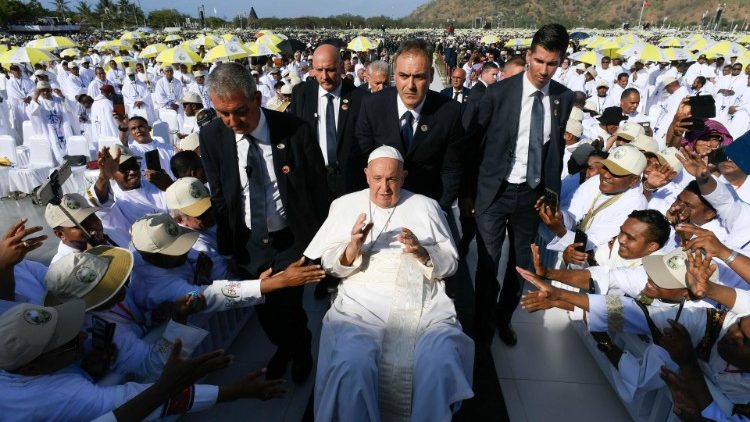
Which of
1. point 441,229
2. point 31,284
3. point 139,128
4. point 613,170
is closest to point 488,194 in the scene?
point 441,229

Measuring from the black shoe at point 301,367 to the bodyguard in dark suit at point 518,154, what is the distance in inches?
57.6

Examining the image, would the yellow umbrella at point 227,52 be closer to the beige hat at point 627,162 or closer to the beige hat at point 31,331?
the beige hat at point 627,162

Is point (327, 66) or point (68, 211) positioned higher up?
point (327, 66)

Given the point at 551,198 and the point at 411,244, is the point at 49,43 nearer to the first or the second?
the point at 411,244

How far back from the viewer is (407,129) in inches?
127

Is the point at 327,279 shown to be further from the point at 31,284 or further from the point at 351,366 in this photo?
the point at 31,284

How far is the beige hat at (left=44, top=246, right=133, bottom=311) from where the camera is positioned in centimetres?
232

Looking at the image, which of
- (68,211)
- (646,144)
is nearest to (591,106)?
(646,144)

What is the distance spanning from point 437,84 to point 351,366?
18.9 m

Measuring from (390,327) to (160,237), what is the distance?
1.61m

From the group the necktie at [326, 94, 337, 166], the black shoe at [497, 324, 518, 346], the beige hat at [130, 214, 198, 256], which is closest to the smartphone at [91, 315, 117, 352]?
the beige hat at [130, 214, 198, 256]

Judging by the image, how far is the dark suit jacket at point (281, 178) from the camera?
2887mm

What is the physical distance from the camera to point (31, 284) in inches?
113

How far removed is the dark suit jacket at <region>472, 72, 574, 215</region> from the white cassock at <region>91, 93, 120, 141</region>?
328 inches
